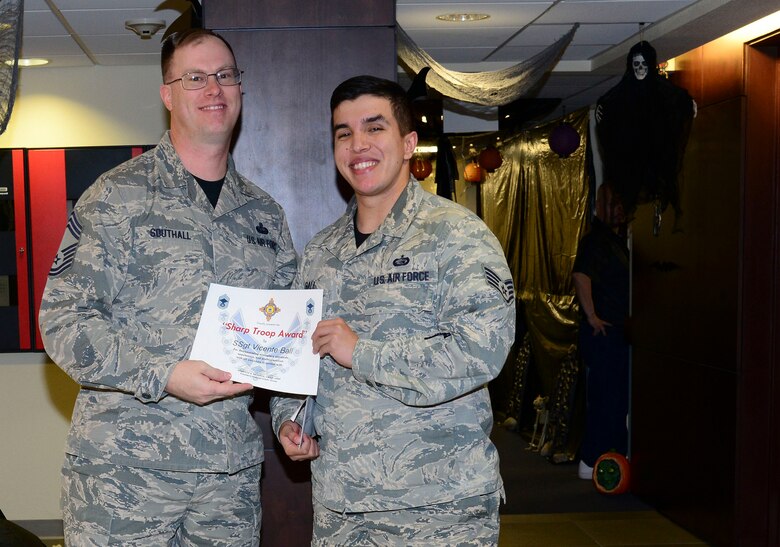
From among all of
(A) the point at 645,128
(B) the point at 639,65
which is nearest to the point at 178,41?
(B) the point at 639,65

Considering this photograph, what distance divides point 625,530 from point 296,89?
3494 millimetres

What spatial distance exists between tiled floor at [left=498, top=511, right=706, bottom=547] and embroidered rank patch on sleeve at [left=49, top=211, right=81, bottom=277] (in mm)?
3406

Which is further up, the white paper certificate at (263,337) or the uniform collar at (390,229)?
the uniform collar at (390,229)

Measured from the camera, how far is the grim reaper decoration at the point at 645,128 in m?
4.87

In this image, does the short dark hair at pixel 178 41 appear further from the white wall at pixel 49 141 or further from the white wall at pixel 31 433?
the white wall at pixel 31 433

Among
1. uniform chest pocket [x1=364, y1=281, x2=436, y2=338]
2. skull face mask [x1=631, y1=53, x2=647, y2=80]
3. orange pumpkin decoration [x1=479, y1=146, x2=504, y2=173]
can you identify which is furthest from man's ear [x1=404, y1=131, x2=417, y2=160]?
orange pumpkin decoration [x1=479, y1=146, x2=504, y2=173]

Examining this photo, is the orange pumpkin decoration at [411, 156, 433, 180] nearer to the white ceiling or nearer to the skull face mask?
the white ceiling

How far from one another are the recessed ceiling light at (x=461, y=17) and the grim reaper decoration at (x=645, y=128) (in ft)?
2.85

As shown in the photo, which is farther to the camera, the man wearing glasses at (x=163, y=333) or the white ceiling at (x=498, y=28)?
the white ceiling at (x=498, y=28)

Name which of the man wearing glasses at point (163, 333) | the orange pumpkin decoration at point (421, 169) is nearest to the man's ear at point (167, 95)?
the man wearing glasses at point (163, 333)

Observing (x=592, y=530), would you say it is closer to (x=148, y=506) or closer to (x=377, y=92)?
(x=148, y=506)

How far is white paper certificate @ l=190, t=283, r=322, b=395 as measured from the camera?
2.12m

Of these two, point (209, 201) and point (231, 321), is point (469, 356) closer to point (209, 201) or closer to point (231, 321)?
point (231, 321)

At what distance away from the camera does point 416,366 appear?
202cm
